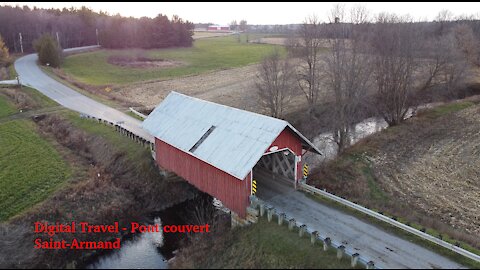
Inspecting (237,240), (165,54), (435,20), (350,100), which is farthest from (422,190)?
(165,54)

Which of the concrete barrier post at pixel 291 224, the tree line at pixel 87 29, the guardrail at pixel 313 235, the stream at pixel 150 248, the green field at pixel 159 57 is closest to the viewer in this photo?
the guardrail at pixel 313 235

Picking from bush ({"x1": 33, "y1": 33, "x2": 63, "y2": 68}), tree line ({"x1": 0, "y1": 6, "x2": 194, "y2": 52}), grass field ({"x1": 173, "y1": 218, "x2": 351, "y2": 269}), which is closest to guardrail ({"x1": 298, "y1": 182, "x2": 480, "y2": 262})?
grass field ({"x1": 173, "y1": 218, "x2": 351, "y2": 269})

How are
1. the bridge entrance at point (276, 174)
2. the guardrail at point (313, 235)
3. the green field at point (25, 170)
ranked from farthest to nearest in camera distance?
1. the green field at point (25, 170)
2. the bridge entrance at point (276, 174)
3. the guardrail at point (313, 235)

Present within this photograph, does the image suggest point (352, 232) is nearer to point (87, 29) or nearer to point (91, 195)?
point (91, 195)

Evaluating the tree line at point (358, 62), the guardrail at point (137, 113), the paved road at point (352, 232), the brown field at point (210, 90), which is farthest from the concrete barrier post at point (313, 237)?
the brown field at point (210, 90)

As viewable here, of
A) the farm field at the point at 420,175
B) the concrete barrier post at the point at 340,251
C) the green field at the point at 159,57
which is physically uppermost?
the green field at the point at 159,57

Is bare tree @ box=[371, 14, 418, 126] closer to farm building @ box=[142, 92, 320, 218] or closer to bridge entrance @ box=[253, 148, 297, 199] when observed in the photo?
farm building @ box=[142, 92, 320, 218]

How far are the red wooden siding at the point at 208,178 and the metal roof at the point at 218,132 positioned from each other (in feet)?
2.93

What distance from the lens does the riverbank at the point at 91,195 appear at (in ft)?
66.0

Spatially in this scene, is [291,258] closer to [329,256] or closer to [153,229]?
[329,256]

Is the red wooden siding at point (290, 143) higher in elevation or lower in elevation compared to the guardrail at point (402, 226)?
higher

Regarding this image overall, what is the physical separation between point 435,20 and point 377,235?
70.3 m

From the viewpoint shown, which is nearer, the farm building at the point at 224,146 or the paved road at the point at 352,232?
the paved road at the point at 352,232

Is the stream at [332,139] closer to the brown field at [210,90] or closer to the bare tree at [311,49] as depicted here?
the bare tree at [311,49]
